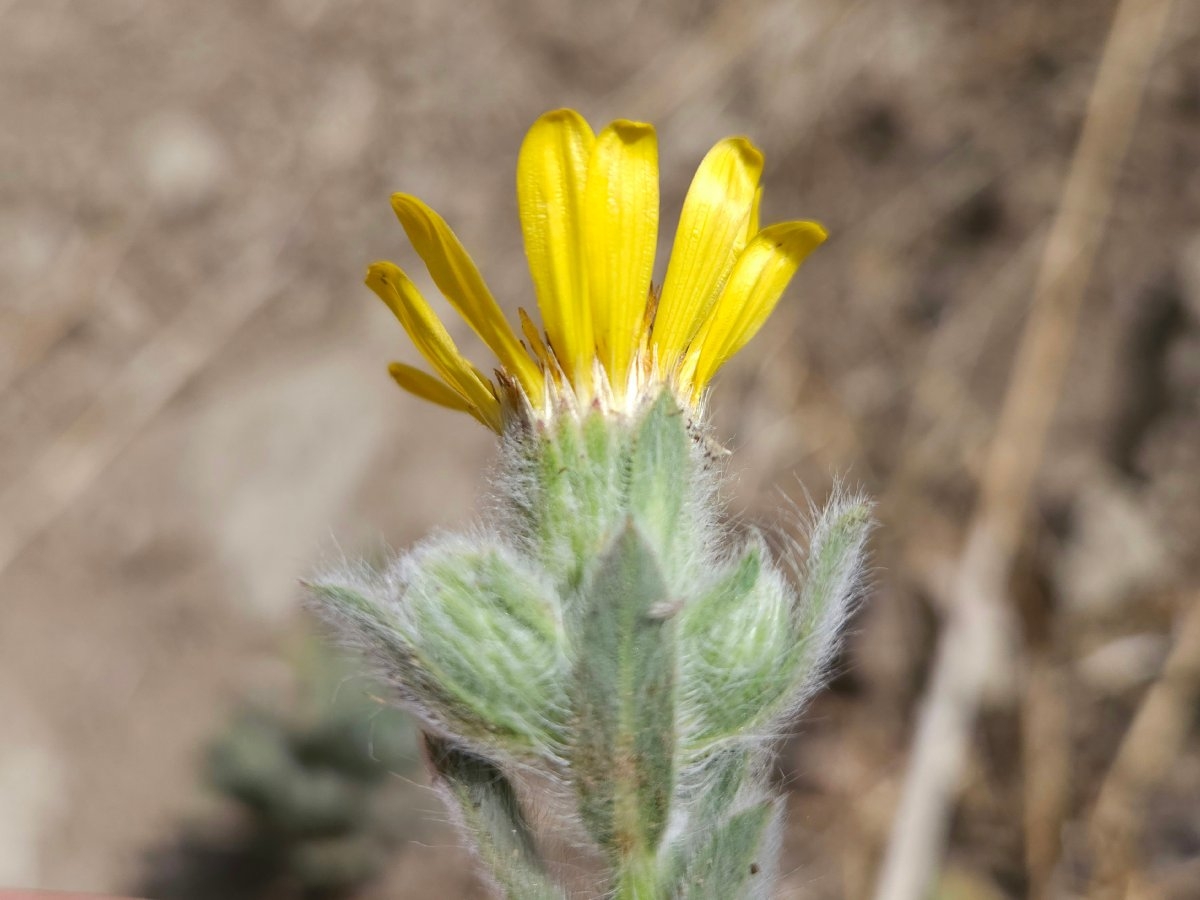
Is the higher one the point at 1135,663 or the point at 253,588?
the point at 253,588

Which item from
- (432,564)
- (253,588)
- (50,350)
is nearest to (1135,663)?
(432,564)

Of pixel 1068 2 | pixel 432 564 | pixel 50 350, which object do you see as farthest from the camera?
pixel 50 350

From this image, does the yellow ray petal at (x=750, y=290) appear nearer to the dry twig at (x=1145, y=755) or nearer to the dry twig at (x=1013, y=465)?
the dry twig at (x=1013, y=465)

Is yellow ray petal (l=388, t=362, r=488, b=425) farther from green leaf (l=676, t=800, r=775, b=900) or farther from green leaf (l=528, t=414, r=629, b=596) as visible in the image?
green leaf (l=676, t=800, r=775, b=900)

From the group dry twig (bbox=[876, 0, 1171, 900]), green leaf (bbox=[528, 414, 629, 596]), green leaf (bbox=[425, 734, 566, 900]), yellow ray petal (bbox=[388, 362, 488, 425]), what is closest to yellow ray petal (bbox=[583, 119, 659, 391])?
green leaf (bbox=[528, 414, 629, 596])

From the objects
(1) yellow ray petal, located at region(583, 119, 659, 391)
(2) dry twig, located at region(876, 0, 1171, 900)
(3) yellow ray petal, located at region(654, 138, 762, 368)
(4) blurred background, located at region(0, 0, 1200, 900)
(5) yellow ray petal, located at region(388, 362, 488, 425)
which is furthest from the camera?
(4) blurred background, located at region(0, 0, 1200, 900)

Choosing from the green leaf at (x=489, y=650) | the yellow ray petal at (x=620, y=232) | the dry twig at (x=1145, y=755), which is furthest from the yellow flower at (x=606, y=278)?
the dry twig at (x=1145, y=755)

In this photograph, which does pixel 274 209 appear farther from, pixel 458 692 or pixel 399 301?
pixel 458 692
